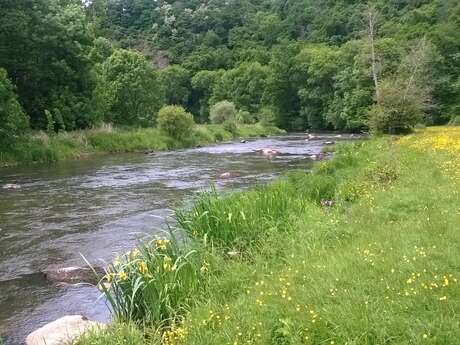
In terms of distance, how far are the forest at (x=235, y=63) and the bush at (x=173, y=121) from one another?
5.29 metres

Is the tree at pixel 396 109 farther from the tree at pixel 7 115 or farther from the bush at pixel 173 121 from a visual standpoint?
the tree at pixel 7 115

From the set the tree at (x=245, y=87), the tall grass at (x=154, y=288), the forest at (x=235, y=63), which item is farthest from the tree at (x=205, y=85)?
the tall grass at (x=154, y=288)

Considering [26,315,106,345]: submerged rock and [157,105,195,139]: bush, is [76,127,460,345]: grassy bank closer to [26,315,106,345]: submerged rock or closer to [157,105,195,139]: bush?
[26,315,106,345]: submerged rock

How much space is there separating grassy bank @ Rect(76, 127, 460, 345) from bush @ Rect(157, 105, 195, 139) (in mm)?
35933

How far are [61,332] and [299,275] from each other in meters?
3.20

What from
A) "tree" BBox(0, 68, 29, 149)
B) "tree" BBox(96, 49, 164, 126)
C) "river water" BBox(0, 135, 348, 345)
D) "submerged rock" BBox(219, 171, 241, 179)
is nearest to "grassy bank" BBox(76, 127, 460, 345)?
"river water" BBox(0, 135, 348, 345)

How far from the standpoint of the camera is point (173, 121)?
46094 mm

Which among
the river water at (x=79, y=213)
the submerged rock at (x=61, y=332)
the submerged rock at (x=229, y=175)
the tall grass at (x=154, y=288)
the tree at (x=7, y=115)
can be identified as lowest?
the submerged rock at (x=229, y=175)

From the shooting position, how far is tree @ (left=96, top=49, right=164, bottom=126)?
4982 centimetres

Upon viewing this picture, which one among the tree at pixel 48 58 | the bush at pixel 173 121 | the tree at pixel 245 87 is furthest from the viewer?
the tree at pixel 245 87

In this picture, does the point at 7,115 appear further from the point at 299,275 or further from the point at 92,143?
the point at 299,275

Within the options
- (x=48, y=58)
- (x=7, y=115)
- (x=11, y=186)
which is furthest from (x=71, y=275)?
(x=48, y=58)

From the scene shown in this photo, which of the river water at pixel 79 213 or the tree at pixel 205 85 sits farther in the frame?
the tree at pixel 205 85

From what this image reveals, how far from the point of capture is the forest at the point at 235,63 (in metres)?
37.8
